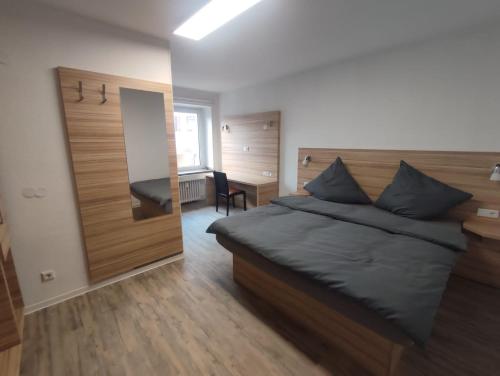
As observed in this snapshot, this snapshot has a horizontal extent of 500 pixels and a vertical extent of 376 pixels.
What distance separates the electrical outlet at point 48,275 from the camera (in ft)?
6.71

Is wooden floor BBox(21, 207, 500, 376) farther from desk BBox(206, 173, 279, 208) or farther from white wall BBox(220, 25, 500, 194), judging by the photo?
Result: desk BBox(206, 173, 279, 208)

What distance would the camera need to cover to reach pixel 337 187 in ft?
10.2

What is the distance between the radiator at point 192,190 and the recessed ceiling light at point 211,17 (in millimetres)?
3181

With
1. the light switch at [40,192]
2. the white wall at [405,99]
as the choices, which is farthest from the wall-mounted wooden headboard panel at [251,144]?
the light switch at [40,192]

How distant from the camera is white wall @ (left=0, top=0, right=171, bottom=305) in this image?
1.77m

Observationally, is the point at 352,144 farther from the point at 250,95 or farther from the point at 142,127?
the point at 142,127

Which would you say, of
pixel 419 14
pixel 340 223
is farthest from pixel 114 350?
pixel 419 14

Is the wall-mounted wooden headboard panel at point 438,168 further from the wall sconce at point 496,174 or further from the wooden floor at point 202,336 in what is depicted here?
the wooden floor at point 202,336

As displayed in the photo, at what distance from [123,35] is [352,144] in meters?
2.93

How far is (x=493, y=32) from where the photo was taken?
83.4 inches

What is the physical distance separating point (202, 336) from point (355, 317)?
3.69ft

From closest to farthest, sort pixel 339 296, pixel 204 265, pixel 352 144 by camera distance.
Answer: pixel 339 296
pixel 204 265
pixel 352 144

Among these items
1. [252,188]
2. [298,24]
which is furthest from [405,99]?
[252,188]

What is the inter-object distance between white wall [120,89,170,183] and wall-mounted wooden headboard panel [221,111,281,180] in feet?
7.04
